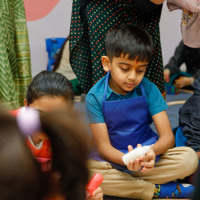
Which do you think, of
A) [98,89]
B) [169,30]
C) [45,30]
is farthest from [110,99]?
[169,30]

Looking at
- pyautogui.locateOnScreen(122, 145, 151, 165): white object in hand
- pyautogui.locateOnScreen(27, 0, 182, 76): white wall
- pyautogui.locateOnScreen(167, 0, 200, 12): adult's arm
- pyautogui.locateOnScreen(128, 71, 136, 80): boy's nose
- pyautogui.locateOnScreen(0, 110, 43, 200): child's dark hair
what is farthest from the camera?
→ pyautogui.locateOnScreen(27, 0, 182, 76): white wall

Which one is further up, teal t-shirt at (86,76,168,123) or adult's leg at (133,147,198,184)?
teal t-shirt at (86,76,168,123)

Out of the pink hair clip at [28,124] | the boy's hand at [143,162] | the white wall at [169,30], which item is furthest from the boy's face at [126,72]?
the white wall at [169,30]

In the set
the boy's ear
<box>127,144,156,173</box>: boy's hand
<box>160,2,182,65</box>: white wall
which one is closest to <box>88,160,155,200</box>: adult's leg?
<box>127,144,156,173</box>: boy's hand

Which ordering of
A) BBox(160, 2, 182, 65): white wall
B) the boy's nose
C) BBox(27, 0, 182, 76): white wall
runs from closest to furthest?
the boy's nose
BBox(27, 0, 182, 76): white wall
BBox(160, 2, 182, 65): white wall

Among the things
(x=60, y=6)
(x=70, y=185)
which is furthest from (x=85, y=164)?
(x=60, y=6)

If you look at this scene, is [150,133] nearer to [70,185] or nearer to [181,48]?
[70,185]

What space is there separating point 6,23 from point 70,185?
1132mm

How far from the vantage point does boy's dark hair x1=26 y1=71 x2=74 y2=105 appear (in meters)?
1.07

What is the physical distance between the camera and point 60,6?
315cm

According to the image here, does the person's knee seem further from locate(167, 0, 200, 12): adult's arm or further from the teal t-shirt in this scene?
locate(167, 0, 200, 12): adult's arm

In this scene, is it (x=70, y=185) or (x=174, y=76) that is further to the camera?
(x=174, y=76)

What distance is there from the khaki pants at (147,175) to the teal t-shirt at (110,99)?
7.0 inches

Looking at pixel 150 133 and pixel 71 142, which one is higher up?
pixel 71 142
